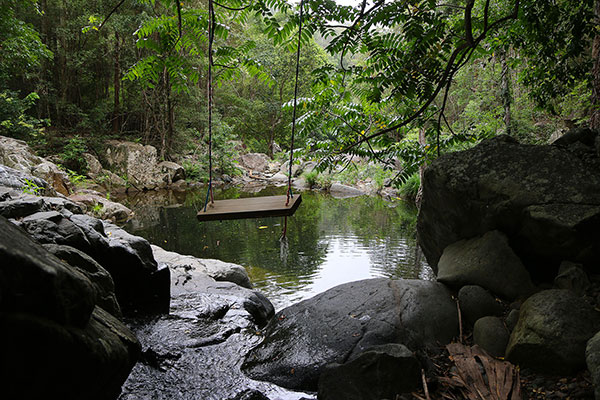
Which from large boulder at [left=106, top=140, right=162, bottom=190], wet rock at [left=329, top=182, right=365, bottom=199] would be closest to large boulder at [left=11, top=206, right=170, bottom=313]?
large boulder at [left=106, top=140, right=162, bottom=190]

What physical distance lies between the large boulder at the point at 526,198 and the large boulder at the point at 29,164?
1105cm

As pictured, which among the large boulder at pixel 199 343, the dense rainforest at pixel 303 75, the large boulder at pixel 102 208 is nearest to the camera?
the large boulder at pixel 199 343

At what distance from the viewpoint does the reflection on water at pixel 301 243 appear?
7.47 meters

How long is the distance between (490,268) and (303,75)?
83.8 ft

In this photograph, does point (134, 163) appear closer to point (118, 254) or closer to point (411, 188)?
point (411, 188)

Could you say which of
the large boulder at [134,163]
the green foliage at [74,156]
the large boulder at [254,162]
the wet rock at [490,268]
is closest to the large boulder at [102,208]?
the green foliage at [74,156]

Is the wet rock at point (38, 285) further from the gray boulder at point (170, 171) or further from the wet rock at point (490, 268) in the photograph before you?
the gray boulder at point (170, 171)

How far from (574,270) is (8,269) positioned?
3.84 m

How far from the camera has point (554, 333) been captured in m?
2.44

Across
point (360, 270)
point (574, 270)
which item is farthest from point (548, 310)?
point (360, 270)

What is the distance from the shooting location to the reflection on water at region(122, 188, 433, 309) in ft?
24.5

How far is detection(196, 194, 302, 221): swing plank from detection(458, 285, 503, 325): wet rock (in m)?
1.79

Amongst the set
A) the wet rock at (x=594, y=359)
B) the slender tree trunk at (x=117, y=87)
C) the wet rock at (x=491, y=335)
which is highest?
the slender tree trunk at (x=117, y=87)

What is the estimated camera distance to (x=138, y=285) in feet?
14.4
